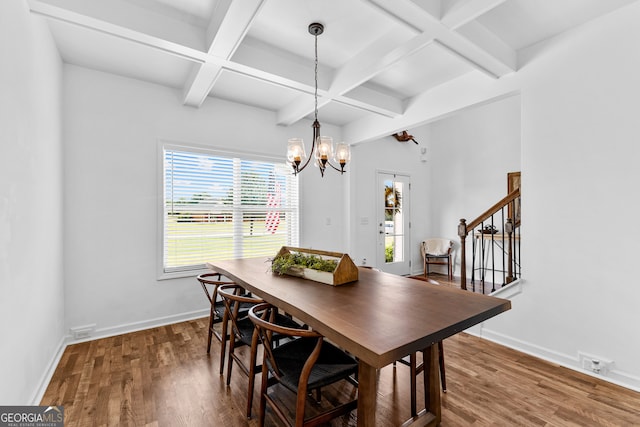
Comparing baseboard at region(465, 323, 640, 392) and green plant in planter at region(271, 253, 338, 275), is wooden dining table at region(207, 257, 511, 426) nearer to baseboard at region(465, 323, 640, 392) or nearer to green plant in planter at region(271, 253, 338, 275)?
green plant in planter at region(271, 253, 338, 275)

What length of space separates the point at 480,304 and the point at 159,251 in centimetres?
335

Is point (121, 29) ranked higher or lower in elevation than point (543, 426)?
higher

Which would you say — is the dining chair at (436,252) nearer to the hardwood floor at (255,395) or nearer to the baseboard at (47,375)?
the hardwood floor at (255,395)

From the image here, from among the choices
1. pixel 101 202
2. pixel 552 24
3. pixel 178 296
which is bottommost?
pixel 178 296

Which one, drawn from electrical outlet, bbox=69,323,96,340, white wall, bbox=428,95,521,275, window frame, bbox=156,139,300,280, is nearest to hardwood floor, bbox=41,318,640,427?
electrical outlet, bbox=69,323,96,340

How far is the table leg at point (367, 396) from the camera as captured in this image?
52.2 inches

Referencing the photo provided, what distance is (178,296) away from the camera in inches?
145

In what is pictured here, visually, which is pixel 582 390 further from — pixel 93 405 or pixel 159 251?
pixel 159 251

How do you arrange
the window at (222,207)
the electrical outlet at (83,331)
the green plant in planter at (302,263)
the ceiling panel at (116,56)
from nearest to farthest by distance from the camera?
the green plant in planter at (302,263) → the ceiling panel at (116,56) → the electrical outlet at (83,331) → the window at (222,207)

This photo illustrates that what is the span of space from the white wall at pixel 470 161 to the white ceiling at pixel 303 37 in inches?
91.2

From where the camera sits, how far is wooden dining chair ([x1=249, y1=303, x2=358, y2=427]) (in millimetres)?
1399

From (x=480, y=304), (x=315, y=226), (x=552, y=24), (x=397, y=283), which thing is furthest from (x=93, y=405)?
(x=552, y=24)

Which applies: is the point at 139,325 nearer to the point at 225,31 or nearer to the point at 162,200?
the point at 162,200

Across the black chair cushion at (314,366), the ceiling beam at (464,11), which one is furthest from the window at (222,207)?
the ceiling beam at (464,11)
